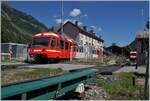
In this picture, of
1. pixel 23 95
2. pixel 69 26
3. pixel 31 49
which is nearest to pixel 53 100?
pixel 23 95

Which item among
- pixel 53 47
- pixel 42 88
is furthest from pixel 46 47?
pixel 42 88

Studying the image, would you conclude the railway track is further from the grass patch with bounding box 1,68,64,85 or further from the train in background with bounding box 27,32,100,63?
the train in background with bounding box 27,32,100,63

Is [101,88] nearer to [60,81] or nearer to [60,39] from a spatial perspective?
[60,81]

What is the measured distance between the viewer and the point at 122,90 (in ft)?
42.5

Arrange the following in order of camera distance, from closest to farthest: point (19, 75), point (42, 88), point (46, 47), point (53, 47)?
point (42, 88) → point (19, 75) → point (46, 47) → point (53, 47)

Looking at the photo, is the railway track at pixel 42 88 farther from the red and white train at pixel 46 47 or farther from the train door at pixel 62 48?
→ the train door at pixel 62 48

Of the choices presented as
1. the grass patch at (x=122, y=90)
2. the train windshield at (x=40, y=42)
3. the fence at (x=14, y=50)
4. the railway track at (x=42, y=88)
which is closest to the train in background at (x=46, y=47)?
the train windshield at (x=40, y=42)

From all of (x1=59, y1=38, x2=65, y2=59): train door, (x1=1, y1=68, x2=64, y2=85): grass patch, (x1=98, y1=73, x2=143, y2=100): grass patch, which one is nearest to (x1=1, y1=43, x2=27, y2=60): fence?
(x1=59, y1=38, x2=65, y2=59): train door

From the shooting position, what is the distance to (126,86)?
14039mm

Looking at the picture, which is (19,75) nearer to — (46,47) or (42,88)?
(42,88)

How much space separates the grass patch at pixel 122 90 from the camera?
1184 centimetres

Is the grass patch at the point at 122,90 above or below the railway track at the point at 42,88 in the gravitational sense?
below

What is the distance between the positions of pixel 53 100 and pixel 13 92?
2.79 metres

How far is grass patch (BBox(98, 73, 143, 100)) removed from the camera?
11.8m
